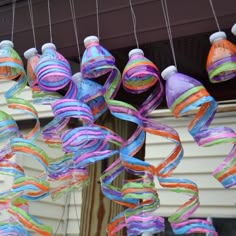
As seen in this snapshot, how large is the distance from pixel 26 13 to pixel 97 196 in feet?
2.51

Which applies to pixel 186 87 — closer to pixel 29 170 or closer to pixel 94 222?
pixel 94 222

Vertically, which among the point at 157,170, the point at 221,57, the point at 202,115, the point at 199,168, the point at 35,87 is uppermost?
the point at 199,168

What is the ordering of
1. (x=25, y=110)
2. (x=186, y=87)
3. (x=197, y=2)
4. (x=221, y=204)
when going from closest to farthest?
(x=186, y=87) → (x=197, y=2) → (x=25, y=110) → (x=221, y=204)

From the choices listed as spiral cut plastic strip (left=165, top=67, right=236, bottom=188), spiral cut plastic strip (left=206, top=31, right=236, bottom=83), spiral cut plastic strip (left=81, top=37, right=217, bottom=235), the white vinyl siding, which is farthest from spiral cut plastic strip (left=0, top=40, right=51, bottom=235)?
the white vinyl siding

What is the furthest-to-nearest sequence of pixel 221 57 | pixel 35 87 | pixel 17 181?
pixel 35 87 < pixel 17 181 < pixel 221 57

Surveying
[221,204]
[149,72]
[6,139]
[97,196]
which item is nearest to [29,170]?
[221,204]

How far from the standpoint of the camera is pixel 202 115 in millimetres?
1112

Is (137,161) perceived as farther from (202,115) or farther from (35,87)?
(35,87)

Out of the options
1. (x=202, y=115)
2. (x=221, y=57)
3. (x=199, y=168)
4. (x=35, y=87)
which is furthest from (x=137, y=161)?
(x=199, y=168)

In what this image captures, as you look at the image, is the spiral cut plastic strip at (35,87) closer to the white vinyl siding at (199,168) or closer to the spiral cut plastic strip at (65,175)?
the spiral cut plastic strip at (65,175)

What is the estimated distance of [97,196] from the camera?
5.32 feet

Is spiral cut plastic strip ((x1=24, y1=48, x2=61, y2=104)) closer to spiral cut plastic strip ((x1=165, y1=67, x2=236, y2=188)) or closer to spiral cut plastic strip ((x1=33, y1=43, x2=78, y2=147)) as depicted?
spiral cut plastic strip ((x1=33, y1=43, x2=78, y2=147))

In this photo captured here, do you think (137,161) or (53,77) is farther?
(53,77)

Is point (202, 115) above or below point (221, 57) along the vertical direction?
below
